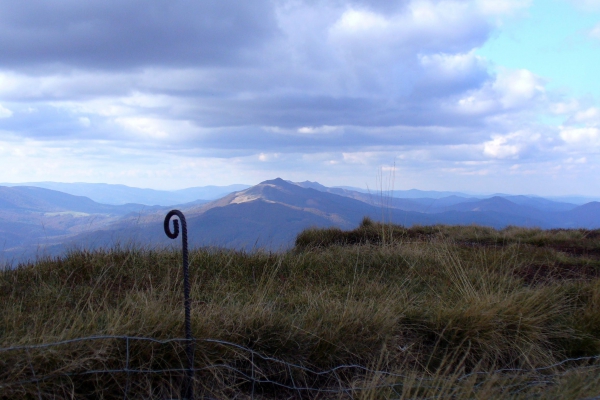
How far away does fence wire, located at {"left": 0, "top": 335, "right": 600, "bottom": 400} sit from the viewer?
2.66m

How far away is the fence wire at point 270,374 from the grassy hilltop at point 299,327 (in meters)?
0.02

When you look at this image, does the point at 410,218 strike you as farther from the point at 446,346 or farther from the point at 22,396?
the point at 22,396

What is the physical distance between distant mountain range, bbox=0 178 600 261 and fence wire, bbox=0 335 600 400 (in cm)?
304

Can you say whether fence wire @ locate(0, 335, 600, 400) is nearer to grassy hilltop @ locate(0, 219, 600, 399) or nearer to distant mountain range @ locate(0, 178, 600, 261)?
grassy hilltop @ locate(0, 219, 600, 399)

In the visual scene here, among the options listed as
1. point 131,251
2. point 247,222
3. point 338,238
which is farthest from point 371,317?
point 247,222

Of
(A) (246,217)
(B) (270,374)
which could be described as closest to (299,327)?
(B) (270,374)

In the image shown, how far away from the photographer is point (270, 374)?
3297 millimetres

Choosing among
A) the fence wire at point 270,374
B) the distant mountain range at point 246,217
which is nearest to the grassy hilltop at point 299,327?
the fence wire at point 270,374

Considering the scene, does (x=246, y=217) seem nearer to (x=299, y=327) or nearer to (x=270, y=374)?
(x=299, y=327)

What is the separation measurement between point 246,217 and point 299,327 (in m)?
60.9

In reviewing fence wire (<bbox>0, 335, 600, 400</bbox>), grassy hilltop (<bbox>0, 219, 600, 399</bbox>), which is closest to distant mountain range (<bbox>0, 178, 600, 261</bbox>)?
grassy hilltop (<bbox>0, 219, 600, 399</bbox>)

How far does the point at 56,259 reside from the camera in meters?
5.29

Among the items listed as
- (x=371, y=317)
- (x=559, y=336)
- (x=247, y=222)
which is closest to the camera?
(x=371, y=317)

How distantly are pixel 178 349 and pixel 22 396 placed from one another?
91cm
